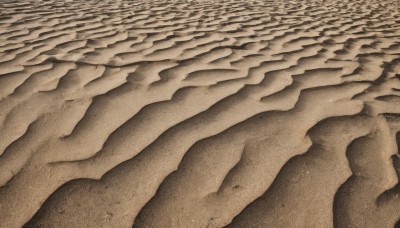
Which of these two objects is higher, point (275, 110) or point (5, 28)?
point (5, 28)

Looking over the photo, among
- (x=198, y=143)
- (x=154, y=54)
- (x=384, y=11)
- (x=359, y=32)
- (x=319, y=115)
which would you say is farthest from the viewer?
(x=384, y=11)

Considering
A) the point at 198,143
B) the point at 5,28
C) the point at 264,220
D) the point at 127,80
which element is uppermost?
the point at 5,28

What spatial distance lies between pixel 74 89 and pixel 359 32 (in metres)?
3.48

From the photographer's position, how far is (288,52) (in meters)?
2.87

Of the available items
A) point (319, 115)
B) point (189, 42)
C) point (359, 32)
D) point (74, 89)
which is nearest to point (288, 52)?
point (189, 42)

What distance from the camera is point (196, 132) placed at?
5.27ft

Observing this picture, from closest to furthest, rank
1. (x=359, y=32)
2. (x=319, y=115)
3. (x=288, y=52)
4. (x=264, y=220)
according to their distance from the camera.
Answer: (x=264, y=220) < (x=319, y=115) < (x=288, y=52) < (x=359, y=32)

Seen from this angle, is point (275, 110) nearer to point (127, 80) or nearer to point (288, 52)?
point (127, 80)

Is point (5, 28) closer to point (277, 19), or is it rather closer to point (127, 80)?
point (127, 80)

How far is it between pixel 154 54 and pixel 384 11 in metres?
4.47

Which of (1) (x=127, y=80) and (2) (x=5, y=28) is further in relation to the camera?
(2) (x=5, y=28)

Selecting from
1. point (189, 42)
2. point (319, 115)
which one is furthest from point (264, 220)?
point (189, 42)

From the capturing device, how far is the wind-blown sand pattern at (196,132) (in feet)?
4.00

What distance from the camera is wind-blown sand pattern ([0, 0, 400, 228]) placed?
4.00 feet
